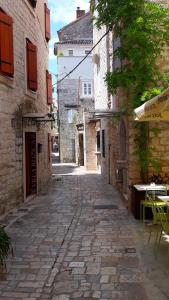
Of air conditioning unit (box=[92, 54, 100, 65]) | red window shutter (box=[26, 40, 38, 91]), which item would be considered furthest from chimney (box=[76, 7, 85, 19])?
red window shutter (box=[26, 40, 38, 91])

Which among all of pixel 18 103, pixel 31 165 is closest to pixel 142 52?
pixel 18 103

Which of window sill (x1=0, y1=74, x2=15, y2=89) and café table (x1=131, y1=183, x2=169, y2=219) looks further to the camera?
window sill (x1=0, y1=74, x2=15, y2=89)

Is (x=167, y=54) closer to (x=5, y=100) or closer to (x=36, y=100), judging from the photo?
(x=5, y=100)

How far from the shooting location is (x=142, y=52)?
8.72 m

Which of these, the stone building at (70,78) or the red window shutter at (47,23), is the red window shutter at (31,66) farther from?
the stone building at (70,78)

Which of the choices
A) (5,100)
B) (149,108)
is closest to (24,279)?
(149,108)

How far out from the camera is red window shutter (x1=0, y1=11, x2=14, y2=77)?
29.3ft

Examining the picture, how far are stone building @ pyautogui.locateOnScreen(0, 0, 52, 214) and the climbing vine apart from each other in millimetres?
2693

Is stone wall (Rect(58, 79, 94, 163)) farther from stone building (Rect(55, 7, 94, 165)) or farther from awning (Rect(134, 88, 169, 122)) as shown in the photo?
awning (Rect(134, 88, 169, 122))

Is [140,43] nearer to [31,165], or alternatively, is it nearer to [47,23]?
[31,165]

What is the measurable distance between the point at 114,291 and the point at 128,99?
221 inches

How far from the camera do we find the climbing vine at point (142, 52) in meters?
8.66

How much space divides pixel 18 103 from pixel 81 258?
19.7 ft

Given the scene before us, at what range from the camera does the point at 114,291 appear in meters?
4.60
